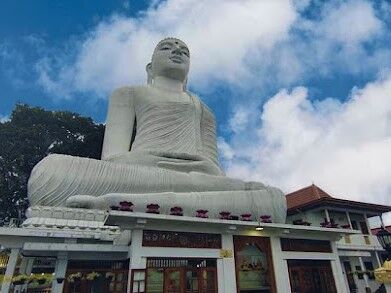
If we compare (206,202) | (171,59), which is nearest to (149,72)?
(171,59)

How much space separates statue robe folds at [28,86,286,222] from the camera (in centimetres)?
1031

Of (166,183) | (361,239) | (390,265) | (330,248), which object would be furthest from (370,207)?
(390,265)

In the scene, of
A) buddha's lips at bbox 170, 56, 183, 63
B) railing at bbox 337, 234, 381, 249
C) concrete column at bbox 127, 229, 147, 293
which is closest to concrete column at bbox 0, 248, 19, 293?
concrete column at bbox 127, 229, 147, 293

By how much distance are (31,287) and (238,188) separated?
270 inches

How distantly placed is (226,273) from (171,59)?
1037 cm

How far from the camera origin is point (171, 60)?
615 inches

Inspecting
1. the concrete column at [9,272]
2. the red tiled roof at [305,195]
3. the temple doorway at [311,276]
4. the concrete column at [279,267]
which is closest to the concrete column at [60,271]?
the concrete column at [9,272]

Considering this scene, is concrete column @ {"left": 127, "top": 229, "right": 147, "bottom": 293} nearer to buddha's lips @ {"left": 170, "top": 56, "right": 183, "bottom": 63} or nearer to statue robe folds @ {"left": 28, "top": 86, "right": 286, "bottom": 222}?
statue robe folds @ {"left": 28, "top": 86, "right": 286, "bottom": 222}

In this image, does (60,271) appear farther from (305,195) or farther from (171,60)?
(305,195)

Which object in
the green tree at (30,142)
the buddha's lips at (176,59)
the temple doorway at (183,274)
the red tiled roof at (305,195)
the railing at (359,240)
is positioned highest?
the buddha's lips at (176,59)

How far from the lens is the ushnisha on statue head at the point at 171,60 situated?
15617 mm

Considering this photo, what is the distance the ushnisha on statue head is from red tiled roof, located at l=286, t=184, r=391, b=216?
8029 mm

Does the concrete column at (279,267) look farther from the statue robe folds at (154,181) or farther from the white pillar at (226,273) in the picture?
the statue robe folds at (154,181)

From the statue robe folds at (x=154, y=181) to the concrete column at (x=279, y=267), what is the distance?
1842mm
